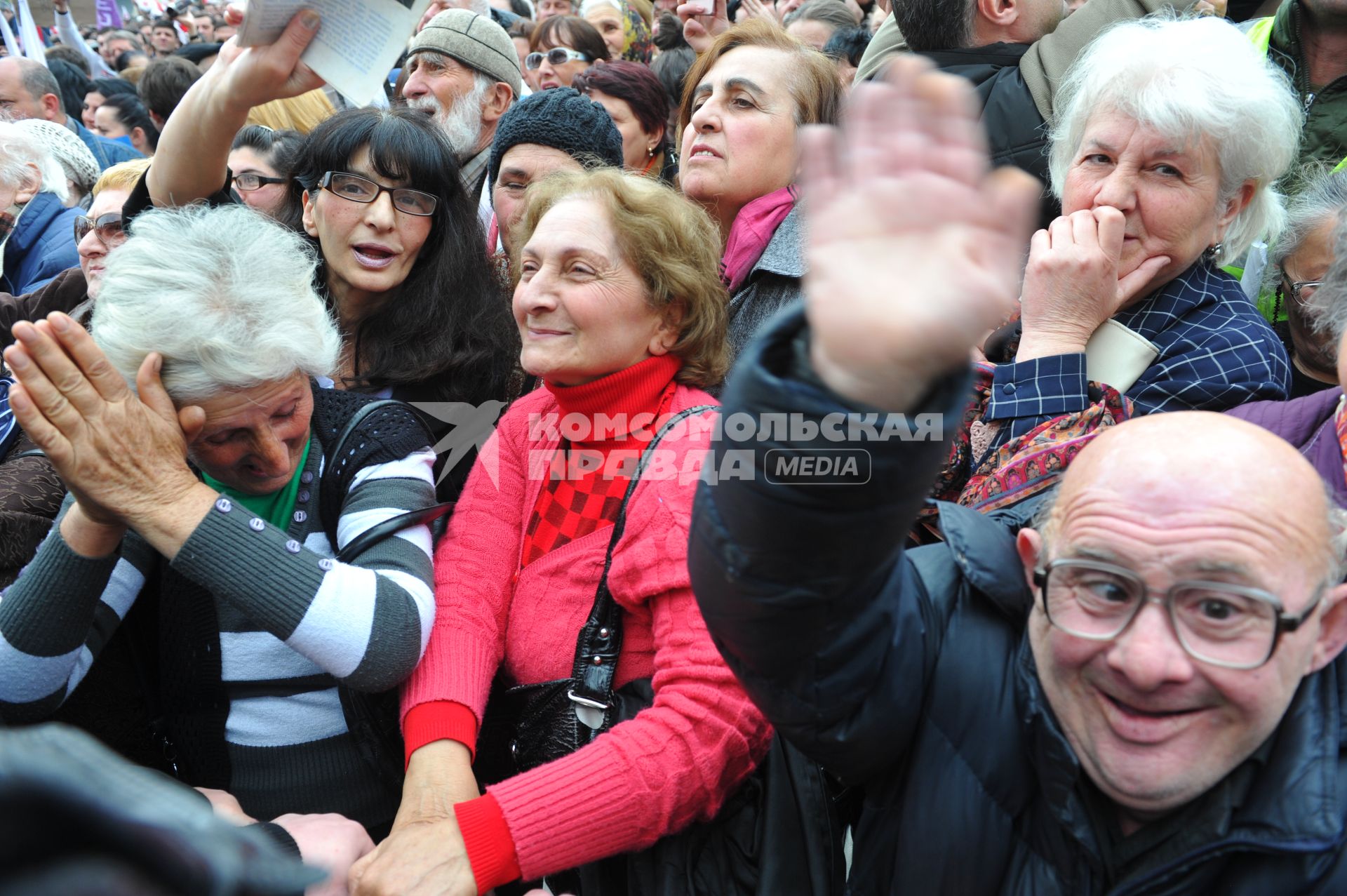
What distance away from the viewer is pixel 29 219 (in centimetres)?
421

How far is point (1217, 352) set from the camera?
2.06 metres

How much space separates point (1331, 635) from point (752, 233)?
1839mm

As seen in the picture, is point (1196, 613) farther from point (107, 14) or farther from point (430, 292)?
point (107, 14)

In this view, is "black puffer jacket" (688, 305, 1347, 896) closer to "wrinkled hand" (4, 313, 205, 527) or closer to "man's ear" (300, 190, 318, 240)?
"wrinkled hand" (4, 313, 205, 527)

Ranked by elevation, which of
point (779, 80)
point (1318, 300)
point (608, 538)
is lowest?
point (608, 538)

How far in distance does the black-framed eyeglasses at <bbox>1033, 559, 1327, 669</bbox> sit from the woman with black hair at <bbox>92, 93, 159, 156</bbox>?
821cm

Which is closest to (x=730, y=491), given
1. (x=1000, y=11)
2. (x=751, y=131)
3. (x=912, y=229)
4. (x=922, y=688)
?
(x=912, y=229)

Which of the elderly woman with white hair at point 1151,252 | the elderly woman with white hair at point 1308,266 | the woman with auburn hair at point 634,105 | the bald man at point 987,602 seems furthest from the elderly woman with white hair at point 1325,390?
the woman with auburn hair at point 634,105

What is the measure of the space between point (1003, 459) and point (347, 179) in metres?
1.88

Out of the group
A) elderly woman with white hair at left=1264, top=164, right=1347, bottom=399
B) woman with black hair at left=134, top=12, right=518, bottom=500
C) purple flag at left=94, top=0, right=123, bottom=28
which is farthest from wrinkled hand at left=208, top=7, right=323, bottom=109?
purple flag at left=94, top=0, right=123, bottom=28

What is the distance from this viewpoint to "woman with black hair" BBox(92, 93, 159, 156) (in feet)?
25.6

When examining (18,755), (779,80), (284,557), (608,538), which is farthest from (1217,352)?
(18,755)

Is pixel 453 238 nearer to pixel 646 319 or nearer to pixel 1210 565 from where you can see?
pixel 646 319

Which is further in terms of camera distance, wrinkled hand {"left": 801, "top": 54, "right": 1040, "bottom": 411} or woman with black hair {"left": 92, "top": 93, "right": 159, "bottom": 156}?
woman with black hair {"left": 92, "top": 93, "right": 159, "bottom": 156}
